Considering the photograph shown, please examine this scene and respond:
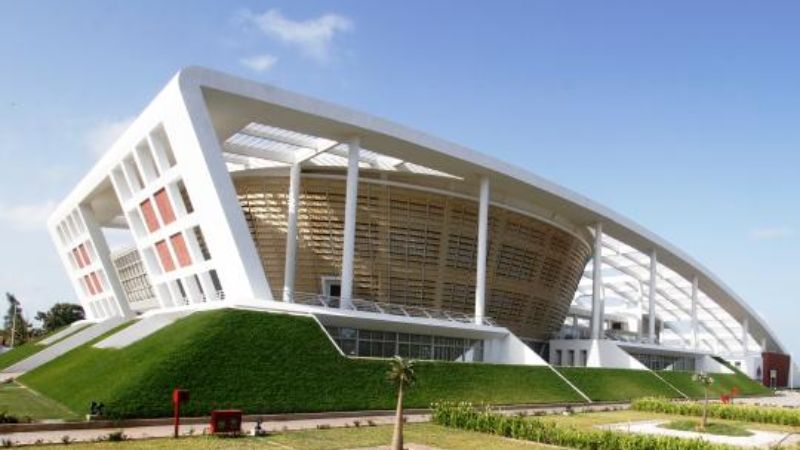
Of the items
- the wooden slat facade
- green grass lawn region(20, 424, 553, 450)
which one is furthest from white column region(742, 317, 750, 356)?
green grass lawn region(20, 424, 553, 450)

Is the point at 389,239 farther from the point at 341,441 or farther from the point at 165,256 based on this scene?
the point at 341,441

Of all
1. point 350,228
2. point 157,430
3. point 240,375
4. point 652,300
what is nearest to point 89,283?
point 350,228

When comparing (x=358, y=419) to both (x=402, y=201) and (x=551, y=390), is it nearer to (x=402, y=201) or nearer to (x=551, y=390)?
(x=551, y=390)

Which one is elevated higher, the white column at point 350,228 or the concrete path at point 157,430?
Result: the white column at point 350,228

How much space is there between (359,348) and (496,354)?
10.7 meters

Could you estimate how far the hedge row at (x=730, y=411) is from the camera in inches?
1454

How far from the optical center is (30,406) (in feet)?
89.5

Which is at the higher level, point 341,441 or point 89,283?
point 89,283

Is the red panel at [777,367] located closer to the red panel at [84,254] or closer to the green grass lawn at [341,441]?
the green grass lawn at [341,441]

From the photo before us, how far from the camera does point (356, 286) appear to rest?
47031 millimetres

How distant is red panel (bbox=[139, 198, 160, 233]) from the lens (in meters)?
42.9

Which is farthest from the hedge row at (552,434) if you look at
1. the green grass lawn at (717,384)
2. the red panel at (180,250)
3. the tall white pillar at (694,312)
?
the tall white pillar at (694,312)

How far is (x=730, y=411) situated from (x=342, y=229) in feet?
83.2

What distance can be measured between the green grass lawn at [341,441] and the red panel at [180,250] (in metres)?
18.1
